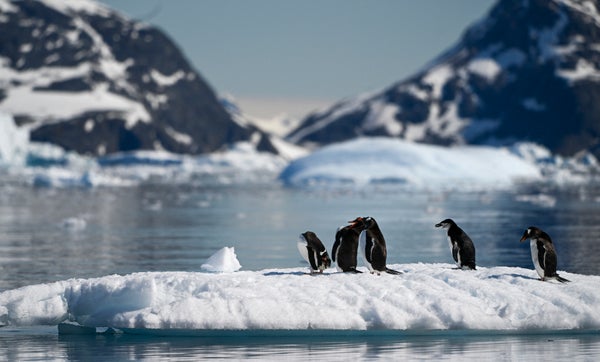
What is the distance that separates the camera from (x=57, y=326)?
15.8 metres

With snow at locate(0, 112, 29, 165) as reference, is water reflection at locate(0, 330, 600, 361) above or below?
below

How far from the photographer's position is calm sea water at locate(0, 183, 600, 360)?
46.1 feet

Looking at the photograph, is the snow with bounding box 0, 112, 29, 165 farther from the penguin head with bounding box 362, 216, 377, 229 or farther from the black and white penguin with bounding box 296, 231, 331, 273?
the penguin head with bounding box 362, 216, 377, 229

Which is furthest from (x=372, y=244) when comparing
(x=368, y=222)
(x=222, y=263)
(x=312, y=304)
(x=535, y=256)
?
(x=222, y=263)

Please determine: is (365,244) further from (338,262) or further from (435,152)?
(435,152)

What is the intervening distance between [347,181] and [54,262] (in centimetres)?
5069

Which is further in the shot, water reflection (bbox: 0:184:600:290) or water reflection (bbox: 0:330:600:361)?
water reflection (bbox: 0:184:600:290)

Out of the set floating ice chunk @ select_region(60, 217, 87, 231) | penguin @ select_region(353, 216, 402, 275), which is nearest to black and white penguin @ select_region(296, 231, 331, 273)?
penguin @ select_region(353, 216, 402, 275)

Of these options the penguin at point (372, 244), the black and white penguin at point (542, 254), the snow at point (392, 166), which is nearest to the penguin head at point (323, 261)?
the penguin at point (372, 244)

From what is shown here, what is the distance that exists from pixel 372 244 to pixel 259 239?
53.6 feet

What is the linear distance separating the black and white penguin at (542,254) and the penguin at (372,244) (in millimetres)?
2145

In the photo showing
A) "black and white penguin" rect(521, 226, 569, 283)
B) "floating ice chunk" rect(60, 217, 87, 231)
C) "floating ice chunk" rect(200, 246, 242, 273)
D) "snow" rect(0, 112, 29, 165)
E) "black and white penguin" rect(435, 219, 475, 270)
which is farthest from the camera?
"snow" rect(0, 112, 29, 165)

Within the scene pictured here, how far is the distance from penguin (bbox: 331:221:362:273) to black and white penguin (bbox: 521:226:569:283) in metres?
2.58

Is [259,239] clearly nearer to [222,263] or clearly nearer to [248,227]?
[248,227]
